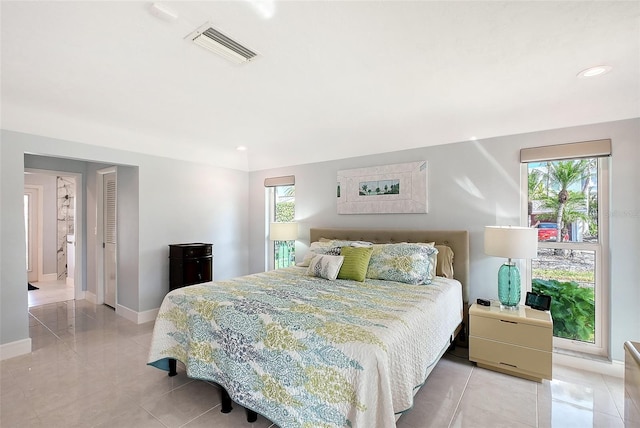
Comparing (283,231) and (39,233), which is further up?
(283,231)

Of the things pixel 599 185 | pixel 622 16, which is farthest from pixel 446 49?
pixel 599 185

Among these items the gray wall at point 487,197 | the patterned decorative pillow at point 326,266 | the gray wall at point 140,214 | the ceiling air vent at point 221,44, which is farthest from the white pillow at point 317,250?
the ceiling air vent at point 221,44

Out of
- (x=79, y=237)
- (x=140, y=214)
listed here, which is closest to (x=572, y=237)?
(x=140, y=214)

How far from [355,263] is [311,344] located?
1.46 meters

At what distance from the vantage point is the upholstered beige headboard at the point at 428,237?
316cm

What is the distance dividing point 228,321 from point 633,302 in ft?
10.9

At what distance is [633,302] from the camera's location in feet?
8.20

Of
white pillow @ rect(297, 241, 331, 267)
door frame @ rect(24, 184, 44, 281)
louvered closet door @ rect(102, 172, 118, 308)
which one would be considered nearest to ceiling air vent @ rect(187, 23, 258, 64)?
white pillow @ rect(297, 241, 331, 267)

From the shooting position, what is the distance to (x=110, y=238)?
4.50m

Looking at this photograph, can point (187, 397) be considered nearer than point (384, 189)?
Yes

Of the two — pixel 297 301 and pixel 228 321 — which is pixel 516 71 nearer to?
pixel 297 301

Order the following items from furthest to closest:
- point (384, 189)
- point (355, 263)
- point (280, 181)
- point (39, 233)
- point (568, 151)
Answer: point (39, 233)
point (280, 181)
point (384, 189)
point (355, 263)
point (568, 151)

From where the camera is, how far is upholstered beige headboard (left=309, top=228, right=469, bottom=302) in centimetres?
316

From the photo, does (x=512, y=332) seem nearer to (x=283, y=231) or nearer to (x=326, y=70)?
(x=326, y=70)
